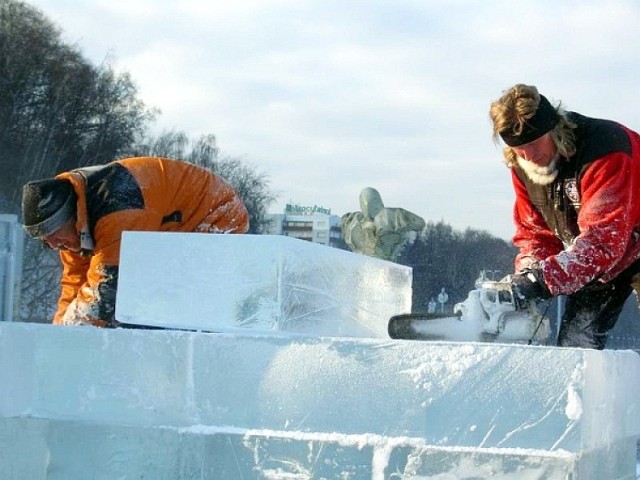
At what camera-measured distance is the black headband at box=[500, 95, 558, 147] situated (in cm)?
347

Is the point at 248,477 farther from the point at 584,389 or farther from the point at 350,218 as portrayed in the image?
the point at 350,218

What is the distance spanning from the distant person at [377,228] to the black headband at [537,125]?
13999 millimetres

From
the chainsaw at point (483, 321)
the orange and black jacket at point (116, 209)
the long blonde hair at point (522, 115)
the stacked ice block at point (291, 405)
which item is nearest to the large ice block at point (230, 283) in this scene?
the stacked ice block at point (291, 405)

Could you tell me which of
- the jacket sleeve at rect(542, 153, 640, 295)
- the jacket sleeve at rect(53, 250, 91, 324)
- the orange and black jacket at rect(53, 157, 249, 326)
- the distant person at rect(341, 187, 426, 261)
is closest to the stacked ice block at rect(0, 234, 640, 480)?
the jacket sleeve at rect(542, 153, 640, 295)

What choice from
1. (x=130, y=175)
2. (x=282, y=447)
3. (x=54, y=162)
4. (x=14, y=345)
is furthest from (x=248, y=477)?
(x=54, y=162)

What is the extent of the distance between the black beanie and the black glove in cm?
194

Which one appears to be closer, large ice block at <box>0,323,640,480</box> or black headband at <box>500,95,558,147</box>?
large ice block at <box>0,323,640,480</box>

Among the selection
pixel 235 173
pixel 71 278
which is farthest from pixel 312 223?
pixel 71 278

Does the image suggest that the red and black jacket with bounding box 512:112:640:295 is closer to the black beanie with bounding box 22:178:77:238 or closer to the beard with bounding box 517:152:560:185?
the beard with bounding box 517:152:560:185

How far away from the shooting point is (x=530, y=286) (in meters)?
3.24

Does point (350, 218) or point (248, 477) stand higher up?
point (350, 218)

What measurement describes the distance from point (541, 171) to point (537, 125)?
0.26 meters

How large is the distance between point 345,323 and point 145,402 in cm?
72

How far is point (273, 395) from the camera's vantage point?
2430 mm
